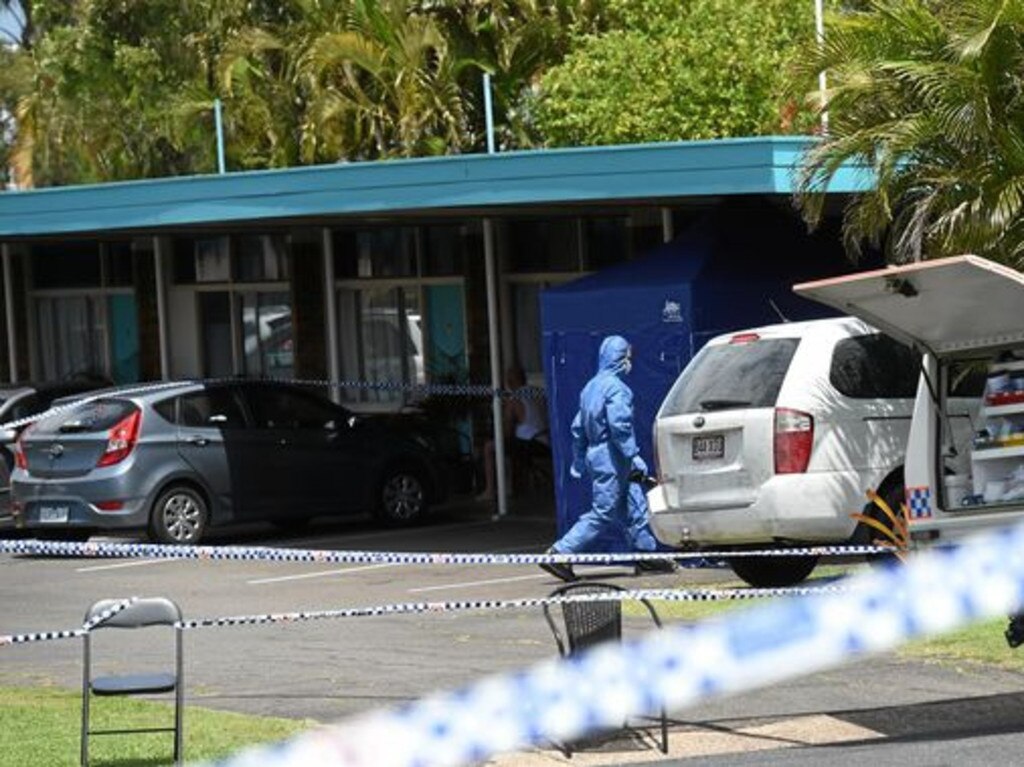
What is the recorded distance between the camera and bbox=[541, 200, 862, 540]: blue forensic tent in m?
19.0

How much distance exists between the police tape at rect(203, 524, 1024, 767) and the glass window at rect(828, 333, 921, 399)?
3799 millimetres

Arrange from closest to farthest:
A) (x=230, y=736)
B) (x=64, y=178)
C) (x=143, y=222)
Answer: (x=230, y=736) → (x=143, y=222) → (x=64, y=178)

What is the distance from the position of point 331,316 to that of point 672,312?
8.61m

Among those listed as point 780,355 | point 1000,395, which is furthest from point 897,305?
point 780,355

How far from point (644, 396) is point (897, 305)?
22.6 feet

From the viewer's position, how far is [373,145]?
3462 cm

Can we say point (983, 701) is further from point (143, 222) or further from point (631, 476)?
point (143, 222)

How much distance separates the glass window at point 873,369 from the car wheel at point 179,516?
7885mm

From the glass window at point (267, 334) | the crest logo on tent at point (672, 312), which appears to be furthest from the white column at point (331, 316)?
the crest logo on tent at point (672, 312)

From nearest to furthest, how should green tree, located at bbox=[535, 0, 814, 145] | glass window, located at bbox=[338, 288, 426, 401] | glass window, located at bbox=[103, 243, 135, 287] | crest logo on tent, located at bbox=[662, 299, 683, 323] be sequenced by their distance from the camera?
crest logo on tent, located at bbox=[662, 299, 683, 323]
glass window, located at bbox=[338, 288, 426, 401]
green tree, located at bbox=[535, 0, 814, 145]
glass window, located at bbox=[103, 243, 135, 287]

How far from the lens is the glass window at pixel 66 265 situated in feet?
103

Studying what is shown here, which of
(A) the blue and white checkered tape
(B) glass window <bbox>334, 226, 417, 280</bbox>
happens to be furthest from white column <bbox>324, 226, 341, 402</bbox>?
(A) the blue and white checkered tape

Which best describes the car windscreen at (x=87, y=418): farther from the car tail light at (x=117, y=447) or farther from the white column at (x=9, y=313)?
the white column at (x=9, y=313)

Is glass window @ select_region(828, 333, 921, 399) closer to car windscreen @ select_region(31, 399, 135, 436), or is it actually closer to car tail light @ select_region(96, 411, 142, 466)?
car tail light @ select_region(96, 411, 142, 466)
